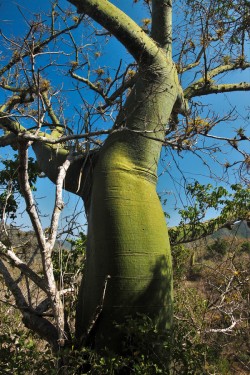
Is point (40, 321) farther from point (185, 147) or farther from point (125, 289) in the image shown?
point (185, 147)

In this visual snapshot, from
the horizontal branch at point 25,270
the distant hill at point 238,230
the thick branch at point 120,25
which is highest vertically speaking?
the thick branch at point 120,25

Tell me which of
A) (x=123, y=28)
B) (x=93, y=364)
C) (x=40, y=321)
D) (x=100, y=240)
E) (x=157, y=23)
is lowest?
(x=93, y=364)

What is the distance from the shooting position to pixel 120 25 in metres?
2.71

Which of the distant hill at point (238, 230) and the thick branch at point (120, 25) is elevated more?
the thick branch at point (120, 25)

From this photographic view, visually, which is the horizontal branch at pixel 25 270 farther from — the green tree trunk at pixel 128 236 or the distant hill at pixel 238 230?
the distant hill at pixel 238 230

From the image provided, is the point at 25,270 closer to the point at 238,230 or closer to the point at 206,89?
the point at 238,230

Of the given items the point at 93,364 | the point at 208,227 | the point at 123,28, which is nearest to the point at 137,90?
the point at 123,28

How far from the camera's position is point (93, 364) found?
1857mm

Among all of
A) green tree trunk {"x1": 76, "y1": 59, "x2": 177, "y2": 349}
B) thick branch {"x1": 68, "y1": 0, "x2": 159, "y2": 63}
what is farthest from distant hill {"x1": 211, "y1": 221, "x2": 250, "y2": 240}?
thick branch {"x1": 68, "y1": 0, "x2": 159, "y2": 63}

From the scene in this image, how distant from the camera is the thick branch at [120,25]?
8.79 ft

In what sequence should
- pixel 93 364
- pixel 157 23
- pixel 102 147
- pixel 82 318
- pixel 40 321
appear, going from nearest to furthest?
1. pixel 93 364
2. pixel 40 321
3. pixel 82 318
4. pixel 102 147
5. pixel 157 23

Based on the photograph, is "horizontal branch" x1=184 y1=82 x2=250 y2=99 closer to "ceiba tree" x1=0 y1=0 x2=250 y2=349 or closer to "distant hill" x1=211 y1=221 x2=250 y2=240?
"ceiba tree" x1=0 y1=0 x2=250 y2=349

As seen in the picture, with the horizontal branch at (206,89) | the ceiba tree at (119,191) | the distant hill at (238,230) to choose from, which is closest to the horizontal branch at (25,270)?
the ceiba tree at (119,191)

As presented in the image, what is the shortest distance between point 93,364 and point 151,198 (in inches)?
47.6
